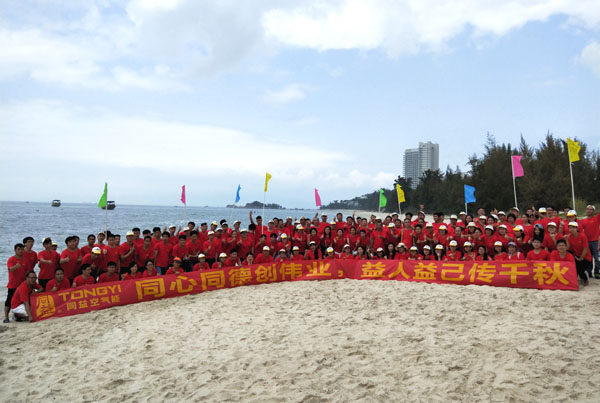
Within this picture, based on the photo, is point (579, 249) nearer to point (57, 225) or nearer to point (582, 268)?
point (582, 268)

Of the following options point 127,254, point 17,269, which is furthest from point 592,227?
point 17,269

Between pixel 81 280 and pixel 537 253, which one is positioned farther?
pixel 537 253

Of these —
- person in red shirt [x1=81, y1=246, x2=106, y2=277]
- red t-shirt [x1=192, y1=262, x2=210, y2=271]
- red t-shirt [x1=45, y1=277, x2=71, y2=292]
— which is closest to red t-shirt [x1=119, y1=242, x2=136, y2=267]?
person in red shirt [x1=81, y1=246, x2=106, y2=277]

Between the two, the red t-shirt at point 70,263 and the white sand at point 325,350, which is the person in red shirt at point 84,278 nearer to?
the red t-shirt at point 70,263

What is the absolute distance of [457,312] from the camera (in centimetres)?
755

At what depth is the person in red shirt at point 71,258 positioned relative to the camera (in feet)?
29.9

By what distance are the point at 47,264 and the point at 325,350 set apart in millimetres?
6851

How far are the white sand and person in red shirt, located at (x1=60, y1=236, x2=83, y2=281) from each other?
4.06 feet

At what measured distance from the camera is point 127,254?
9977 millimetres

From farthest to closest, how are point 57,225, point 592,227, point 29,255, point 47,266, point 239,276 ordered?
1. point 57,225
2. point 239,276
3. point 592,227
4. point 47,266
5. point 29,255

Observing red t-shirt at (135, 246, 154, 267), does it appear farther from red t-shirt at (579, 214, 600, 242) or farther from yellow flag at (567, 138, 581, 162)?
yellow flag at (567, 138, 581, 162)

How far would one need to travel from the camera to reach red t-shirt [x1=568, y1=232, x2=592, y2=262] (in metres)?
9.13

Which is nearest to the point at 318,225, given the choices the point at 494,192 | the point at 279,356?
the point at 279,356

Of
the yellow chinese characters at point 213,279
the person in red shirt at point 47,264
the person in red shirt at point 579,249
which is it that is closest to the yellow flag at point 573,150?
the person in red shirt at point 579,249
